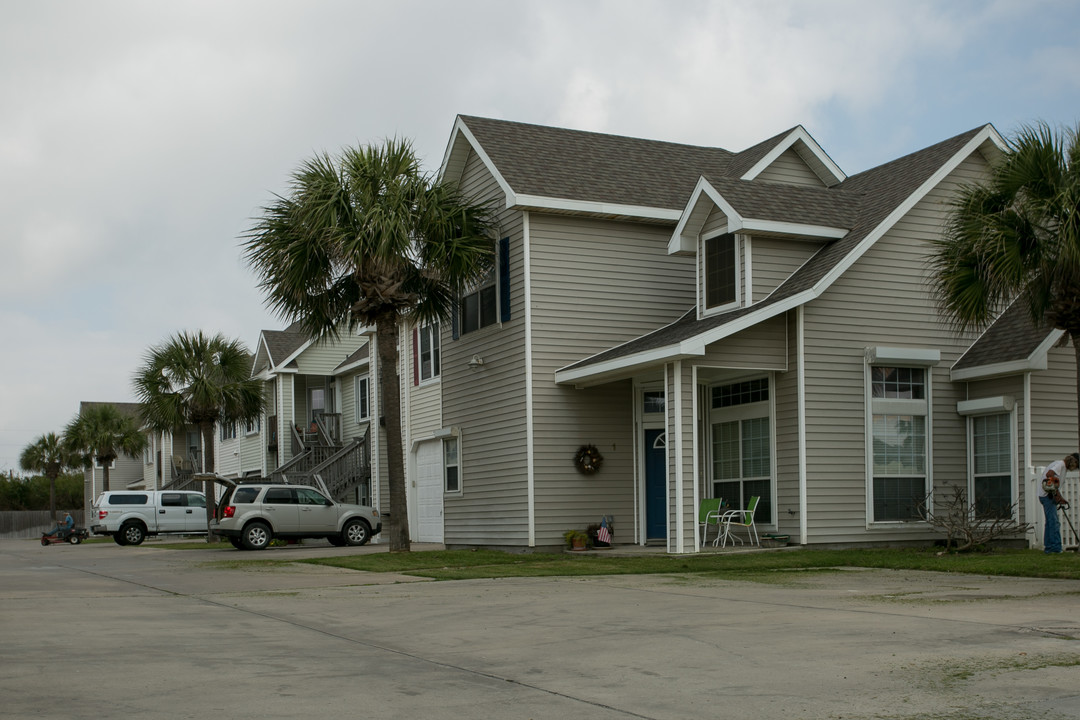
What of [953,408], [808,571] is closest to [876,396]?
[953,408]

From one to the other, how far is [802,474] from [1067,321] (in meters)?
5.55

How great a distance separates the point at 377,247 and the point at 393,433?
3.27 metres

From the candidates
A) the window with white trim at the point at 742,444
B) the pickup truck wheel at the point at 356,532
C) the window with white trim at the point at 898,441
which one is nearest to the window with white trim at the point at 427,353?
the pickup truck wheel at the point at 356,532

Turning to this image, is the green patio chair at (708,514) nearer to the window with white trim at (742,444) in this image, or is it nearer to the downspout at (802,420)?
the window with white trim at (742,444)

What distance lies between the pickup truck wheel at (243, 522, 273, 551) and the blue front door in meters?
10.8

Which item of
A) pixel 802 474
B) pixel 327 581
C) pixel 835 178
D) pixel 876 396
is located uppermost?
pixel 835 178

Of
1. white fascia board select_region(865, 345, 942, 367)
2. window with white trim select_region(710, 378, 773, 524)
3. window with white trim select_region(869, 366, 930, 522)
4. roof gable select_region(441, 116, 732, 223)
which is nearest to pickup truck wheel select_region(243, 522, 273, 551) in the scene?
roof gable select_region(441, 116, 732, 223)

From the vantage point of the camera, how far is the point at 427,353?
27516mm

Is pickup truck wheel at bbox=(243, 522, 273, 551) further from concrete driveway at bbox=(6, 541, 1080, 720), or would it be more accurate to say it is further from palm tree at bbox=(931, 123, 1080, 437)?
palm tree at bbox=(931, 123, 1080, 437)

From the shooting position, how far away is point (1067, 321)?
1445 cm

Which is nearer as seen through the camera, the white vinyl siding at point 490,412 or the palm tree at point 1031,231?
the palm tree at point 1031,231

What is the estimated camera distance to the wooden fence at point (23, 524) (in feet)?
211

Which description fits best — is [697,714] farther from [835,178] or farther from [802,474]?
[835,178]

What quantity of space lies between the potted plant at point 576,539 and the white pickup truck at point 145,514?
19226 millimetres
